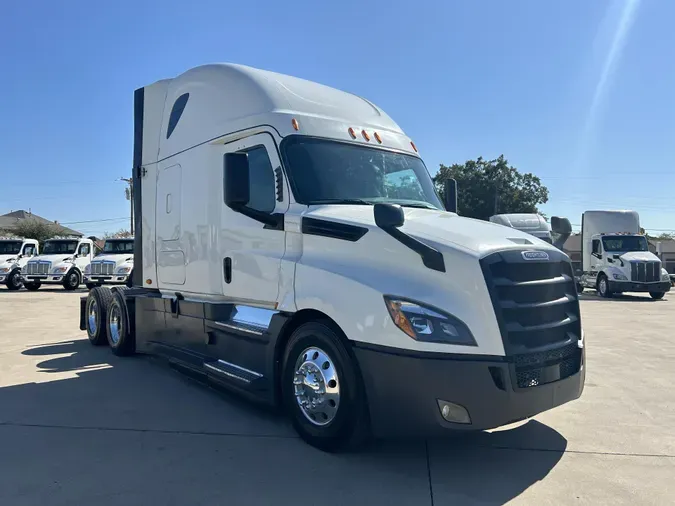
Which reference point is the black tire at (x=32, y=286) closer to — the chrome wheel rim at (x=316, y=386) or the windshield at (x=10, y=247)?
the windshield at (x=10, y=247)

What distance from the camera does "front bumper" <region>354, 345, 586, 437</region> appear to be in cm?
369

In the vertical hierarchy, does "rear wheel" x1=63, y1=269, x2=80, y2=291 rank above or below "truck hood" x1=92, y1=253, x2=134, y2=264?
below

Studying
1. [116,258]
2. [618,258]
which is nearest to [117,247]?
[116,258]

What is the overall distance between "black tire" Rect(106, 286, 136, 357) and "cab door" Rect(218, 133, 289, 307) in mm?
3182

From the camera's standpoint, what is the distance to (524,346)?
12.6 ft

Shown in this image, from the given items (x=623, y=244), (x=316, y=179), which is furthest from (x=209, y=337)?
(x=623, y=244)

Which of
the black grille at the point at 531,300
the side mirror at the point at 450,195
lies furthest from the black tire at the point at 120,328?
the black grille at the point at 531,300

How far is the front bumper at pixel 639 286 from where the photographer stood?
21562mm

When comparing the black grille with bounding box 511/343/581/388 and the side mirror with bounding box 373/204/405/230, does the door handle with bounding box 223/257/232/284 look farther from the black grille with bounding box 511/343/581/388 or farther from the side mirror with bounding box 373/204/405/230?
the black grille with bounding box 511/343/581/388

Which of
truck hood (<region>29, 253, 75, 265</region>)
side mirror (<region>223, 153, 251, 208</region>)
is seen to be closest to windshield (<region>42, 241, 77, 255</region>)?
truck hood (<region>29, 253, 75, 265</region>)

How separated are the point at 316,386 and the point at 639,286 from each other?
2092 centimetres

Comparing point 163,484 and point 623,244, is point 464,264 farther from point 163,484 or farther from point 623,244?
point 623,244

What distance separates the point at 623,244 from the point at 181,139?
69.6 feet

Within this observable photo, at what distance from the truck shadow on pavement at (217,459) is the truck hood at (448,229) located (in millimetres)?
1635
